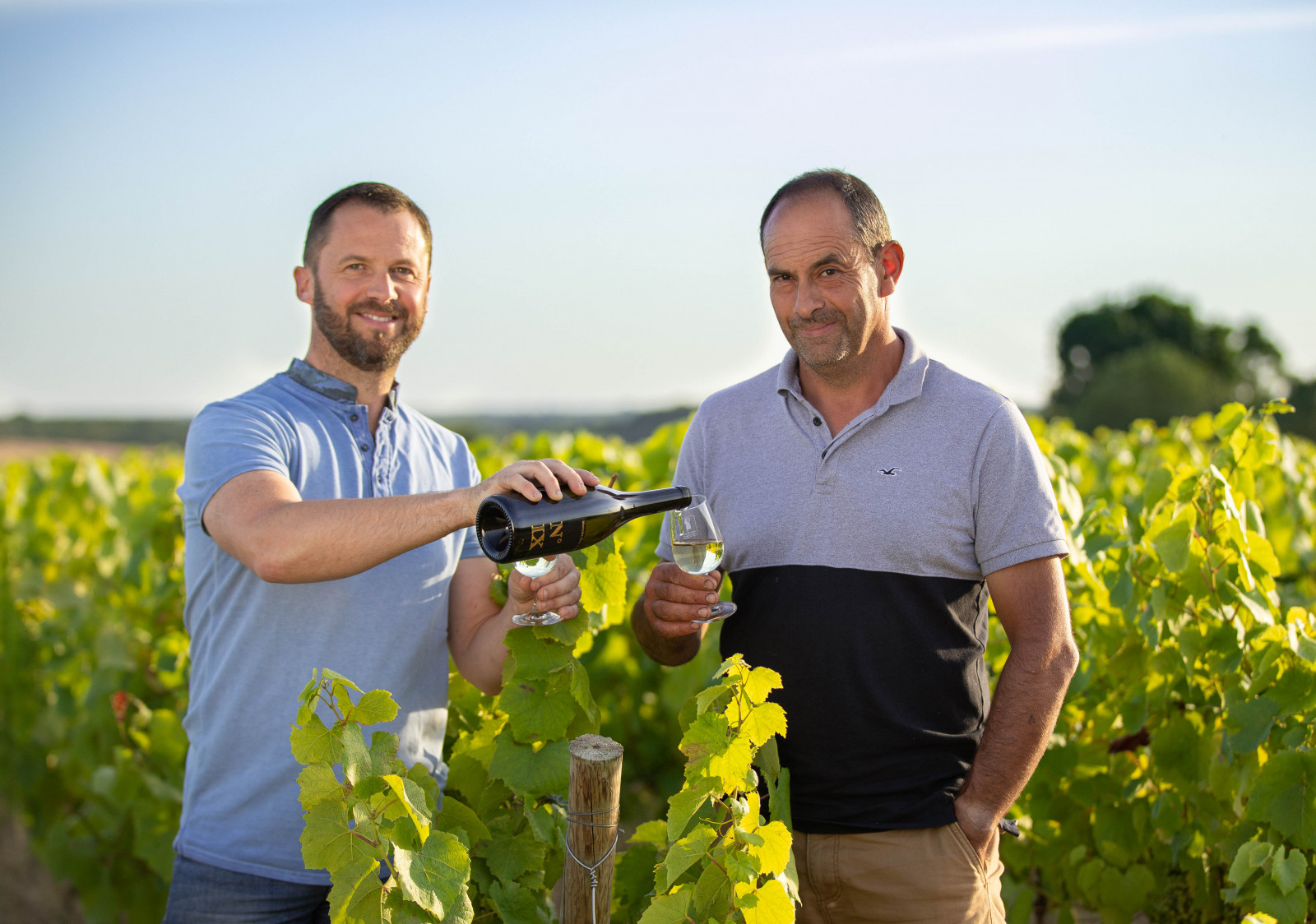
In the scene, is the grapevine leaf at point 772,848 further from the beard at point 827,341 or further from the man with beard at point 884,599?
the beard at point 827,341

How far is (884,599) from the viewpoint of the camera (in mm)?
2482

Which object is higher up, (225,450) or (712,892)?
(225,450)

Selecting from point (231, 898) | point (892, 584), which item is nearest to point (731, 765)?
point (892, 584)

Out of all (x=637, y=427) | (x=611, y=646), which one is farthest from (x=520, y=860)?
(x=637, y=427)

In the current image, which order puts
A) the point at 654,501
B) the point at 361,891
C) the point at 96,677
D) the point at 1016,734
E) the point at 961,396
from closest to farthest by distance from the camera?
the point at 361,891 < the point at 654,501 < the point at 1016,734 < the point at 961,396 < the point at 96,677

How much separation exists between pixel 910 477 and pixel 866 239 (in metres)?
0.61

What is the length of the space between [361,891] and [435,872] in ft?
0.42

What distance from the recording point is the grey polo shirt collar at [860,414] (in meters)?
2.57

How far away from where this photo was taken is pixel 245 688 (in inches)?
94.8

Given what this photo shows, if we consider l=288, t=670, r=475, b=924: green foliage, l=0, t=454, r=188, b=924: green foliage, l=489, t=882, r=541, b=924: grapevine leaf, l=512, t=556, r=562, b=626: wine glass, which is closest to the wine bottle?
l=512, t=556, r=562, b=626: wine glass

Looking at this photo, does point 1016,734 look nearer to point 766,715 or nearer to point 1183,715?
point 766,715

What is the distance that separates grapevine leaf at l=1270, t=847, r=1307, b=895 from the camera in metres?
2.46

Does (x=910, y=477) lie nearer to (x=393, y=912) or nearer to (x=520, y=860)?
(x=520, y=860)

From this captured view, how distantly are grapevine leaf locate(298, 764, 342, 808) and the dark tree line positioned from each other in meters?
50.9
